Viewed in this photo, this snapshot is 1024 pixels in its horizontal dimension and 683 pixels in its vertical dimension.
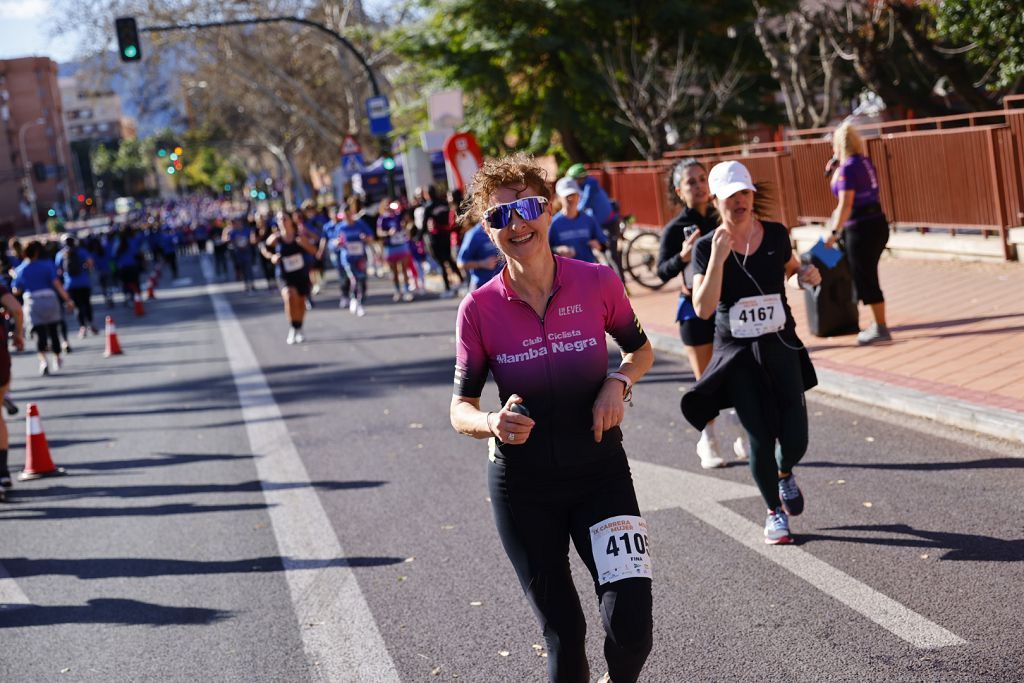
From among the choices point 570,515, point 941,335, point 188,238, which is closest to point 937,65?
point 941,335

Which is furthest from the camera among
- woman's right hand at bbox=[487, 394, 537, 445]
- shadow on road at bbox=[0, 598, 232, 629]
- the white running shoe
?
the white running shoe

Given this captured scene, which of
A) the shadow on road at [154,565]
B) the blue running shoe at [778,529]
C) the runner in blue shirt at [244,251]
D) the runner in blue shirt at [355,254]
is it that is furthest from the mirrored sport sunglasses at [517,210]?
the runner in blue shirt at [244,251]

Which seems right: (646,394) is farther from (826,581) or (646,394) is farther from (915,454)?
(826,581)

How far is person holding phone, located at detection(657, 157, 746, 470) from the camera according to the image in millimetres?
7375

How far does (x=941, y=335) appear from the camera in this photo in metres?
11.1

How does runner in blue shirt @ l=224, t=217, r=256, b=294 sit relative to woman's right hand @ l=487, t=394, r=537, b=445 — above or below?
above

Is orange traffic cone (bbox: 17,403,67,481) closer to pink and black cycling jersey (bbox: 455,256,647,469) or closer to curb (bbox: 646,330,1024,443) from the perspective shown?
curb (bbox: 646,330,1024,443)

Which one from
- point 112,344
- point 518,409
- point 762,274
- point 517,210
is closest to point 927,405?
point 762,274

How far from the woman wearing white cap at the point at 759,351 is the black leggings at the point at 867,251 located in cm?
504

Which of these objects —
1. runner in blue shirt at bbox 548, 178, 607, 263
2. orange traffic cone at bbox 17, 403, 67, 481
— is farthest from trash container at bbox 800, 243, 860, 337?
orange traffic cone at bbox 17, 403, 67, 481

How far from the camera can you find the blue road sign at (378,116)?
32.3m

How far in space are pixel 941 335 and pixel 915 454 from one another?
3578 mm

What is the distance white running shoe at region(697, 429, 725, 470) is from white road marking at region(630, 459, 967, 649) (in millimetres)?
141

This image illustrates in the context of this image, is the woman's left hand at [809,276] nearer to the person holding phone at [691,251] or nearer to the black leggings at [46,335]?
the person holding phone at [691,251]
